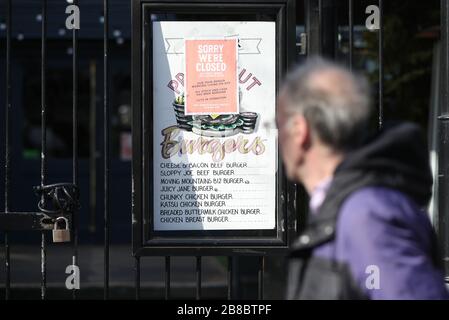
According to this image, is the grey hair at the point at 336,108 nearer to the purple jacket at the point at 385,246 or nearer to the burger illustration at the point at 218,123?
the purple jacket at the point at 385,246

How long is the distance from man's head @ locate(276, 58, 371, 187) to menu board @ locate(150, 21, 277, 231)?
208cm

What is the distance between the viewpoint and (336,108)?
2248 millimetres

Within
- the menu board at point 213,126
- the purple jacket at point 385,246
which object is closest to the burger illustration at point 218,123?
the menu board at point 213,126

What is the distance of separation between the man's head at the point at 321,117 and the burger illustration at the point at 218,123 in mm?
2083

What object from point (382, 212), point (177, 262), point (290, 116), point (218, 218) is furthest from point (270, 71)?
point (177, 262)

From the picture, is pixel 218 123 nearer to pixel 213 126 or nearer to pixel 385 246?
pixel 213 126

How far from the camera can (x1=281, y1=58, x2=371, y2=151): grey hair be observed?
225cm

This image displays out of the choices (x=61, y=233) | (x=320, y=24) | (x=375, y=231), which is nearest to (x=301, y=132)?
(x=375, y=231)

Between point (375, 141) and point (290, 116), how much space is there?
0.24 metres

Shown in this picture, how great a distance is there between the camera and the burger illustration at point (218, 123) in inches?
175

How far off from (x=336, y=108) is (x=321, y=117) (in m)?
0.04

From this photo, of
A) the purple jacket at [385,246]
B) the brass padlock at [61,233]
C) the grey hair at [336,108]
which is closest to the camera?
the purple jacket at [385,246]

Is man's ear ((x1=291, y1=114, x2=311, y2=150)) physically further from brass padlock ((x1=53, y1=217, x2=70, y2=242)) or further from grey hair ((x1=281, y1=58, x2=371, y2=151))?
brass padlock ((x1=53, y1=217, x2=70, y2=242))
